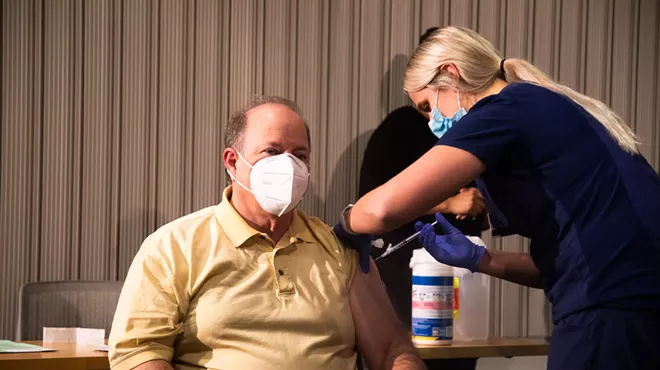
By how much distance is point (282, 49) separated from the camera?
11.0 ft

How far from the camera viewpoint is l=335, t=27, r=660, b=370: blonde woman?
5.55ft

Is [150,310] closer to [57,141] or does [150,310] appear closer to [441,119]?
→ [441,119]

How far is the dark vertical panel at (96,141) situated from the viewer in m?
3.08

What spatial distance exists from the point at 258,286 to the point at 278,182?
0.89ft

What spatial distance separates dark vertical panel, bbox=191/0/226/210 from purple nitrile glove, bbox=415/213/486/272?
113cm

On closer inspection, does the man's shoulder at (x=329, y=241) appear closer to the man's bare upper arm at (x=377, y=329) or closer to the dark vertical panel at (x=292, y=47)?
the man's bare upper arm at (x=377, y=329)

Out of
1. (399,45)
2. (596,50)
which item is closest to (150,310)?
(399,45)

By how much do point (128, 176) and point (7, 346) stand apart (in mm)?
1097

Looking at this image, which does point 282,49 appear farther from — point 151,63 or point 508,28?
point 508,28

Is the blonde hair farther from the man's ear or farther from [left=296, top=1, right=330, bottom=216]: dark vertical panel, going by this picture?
[left=296, top=1, right=330, bottom=216]: dark vertical panel

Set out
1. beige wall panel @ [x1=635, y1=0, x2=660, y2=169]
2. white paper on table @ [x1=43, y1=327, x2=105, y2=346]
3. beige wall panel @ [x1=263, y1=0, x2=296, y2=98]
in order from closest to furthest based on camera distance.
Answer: white paper on table @ [x1=43, y1=327, x2=105, y2=346] → beige wall panel @ [x1=263, y1=0, x2=296, y2=98] → beige wall panel @ [x1=635, y1=0, x2=660, y2=169]

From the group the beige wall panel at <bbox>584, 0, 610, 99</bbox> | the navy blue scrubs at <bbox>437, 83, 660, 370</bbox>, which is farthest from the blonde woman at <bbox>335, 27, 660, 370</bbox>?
the beige wall panel at <bbox>584, 0, 610, 99</bbox>

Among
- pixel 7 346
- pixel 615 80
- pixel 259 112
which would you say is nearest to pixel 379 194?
pixel 259 112

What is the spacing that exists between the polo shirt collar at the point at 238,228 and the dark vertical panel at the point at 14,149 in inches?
48.3
